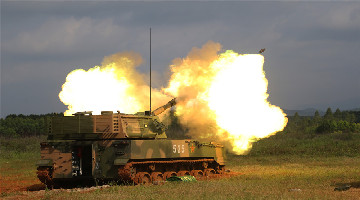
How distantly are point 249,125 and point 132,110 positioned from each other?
6.51m

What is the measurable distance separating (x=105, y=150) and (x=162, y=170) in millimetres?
3152

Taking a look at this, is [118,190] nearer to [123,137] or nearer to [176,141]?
[123,137]

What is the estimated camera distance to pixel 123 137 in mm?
21438

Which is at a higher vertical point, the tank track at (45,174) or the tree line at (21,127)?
the tree line at (21,127)

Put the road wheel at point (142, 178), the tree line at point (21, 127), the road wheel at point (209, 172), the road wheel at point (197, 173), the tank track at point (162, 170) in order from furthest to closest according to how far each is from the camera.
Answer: the tree line at point (21, 127) < the road wheel at point (209, 172) < the road wheel at point (197, 173) < the road wheel at point (142, 178) < the tank track at point (162, 170)

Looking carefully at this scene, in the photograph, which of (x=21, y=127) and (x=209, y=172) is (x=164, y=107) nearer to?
(x=209, y=172)

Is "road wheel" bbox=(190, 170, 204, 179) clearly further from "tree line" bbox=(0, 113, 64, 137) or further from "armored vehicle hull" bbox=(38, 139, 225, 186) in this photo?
"tree line" bbox=(0, 113, 64, 137)

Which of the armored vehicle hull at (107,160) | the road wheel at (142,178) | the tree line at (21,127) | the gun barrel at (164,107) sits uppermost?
the tree line at (21,127)

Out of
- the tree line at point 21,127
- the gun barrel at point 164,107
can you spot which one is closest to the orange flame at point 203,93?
the gun barrel at point 164,107

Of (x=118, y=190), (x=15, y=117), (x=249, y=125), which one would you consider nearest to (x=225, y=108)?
(x=249, y=125)

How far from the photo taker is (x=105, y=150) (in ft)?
69.6

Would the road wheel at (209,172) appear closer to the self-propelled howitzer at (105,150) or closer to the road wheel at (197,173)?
the road wheel at (197,173)

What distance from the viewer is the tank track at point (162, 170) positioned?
20.9 metres

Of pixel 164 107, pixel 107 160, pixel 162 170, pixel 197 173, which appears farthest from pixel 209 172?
pixel 107 160
